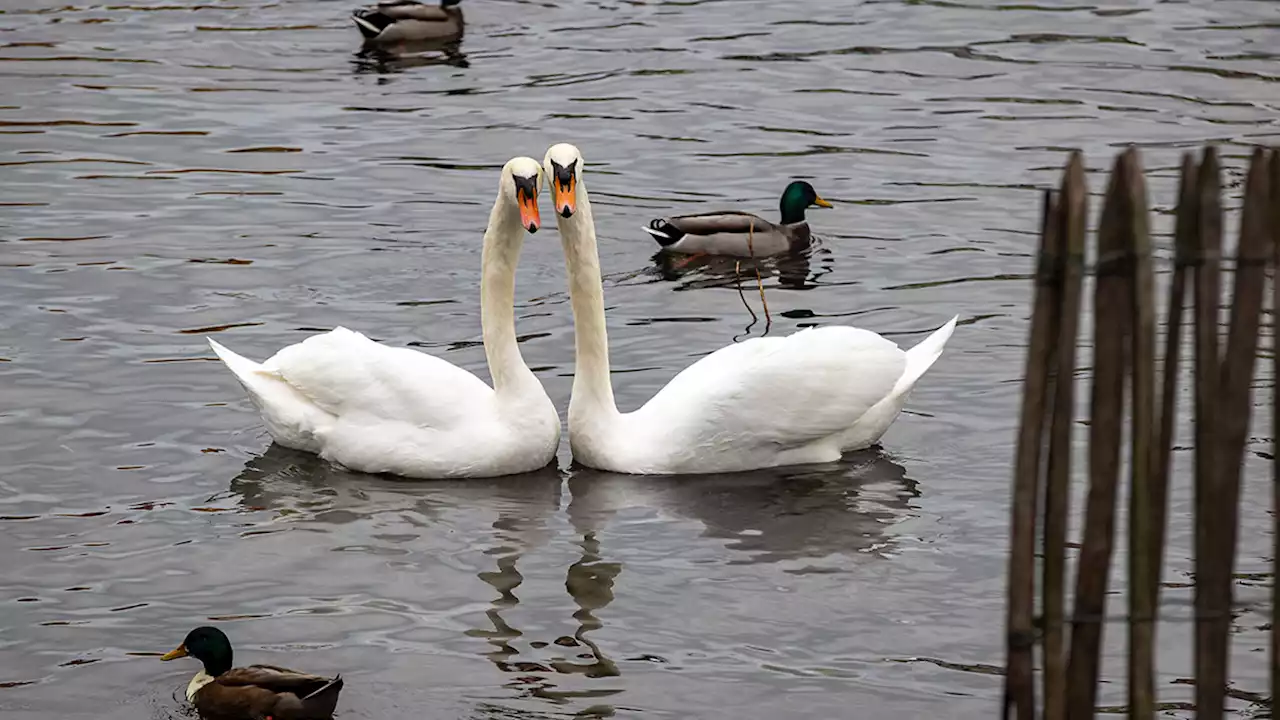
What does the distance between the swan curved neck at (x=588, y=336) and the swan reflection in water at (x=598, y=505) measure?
0.34 meters

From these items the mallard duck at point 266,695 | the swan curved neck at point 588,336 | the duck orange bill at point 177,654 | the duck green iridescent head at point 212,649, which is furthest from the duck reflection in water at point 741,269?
the mallard duck at point 266,695

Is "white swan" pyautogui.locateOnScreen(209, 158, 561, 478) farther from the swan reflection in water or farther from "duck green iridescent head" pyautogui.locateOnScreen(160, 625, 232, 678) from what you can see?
"duck green iridescent head" pyautogui.locateOnScreen(160, 625, 232, 678)

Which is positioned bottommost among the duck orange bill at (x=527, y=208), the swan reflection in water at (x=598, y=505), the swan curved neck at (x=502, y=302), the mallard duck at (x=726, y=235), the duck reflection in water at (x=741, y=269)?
the swan reflection in water at (x=598, y=505)

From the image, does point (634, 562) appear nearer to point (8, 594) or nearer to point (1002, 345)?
point (8, 594)

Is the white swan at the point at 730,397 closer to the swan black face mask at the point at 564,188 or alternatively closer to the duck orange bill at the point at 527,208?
the swan black face mask at the point at 564,188

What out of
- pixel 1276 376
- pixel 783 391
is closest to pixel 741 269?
pixel 783 391

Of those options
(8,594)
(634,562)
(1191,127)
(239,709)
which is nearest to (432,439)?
(634,562)

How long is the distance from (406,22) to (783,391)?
13497 mm

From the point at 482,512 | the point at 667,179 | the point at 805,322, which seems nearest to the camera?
the point at 482,512

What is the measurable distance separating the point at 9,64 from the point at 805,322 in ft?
35.4

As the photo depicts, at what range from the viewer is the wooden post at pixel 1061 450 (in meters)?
5.20

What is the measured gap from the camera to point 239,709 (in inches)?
282

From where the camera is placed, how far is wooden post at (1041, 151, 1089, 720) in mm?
5203

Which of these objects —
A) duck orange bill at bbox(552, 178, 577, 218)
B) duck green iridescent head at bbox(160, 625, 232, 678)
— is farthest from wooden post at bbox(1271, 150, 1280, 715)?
duck orange bill at bbox(552, 178, 577, 218)
